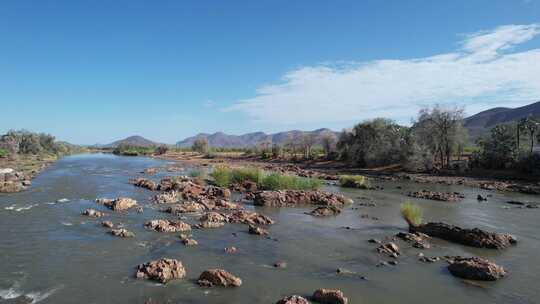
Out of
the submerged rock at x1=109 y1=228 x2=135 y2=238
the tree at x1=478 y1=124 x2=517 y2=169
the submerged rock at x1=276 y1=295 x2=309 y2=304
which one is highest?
the tree at x1=478 y1=124 x2=517 y2=169

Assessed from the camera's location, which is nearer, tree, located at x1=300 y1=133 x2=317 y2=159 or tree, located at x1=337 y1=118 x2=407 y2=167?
tree, located at x1=337 y1=118 x2=407 y2=167

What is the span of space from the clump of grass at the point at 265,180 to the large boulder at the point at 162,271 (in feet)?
72.7

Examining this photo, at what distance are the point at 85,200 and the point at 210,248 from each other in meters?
17.2

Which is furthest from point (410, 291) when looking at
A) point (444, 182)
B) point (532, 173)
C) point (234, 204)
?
point (532, 173)

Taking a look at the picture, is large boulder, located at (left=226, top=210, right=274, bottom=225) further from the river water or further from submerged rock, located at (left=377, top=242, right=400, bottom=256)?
submerged rock, located at (left=377, top=242, right=400, bottom=256)

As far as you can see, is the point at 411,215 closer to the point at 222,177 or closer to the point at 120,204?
the point at 120,204

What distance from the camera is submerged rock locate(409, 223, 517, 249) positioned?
18109 millimetres

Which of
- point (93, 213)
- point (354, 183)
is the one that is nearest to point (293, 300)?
point (93, 213)

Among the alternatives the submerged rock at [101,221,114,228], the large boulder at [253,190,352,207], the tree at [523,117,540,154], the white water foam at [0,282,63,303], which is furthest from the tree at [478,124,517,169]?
the white water foam at [0,282,63,303]

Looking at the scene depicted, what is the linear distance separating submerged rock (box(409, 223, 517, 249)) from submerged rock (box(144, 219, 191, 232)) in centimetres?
1257

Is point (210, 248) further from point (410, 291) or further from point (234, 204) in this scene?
point (234, 204)

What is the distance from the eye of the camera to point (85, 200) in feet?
96.8

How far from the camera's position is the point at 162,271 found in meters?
13.0

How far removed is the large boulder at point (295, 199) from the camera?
29.1 meters
